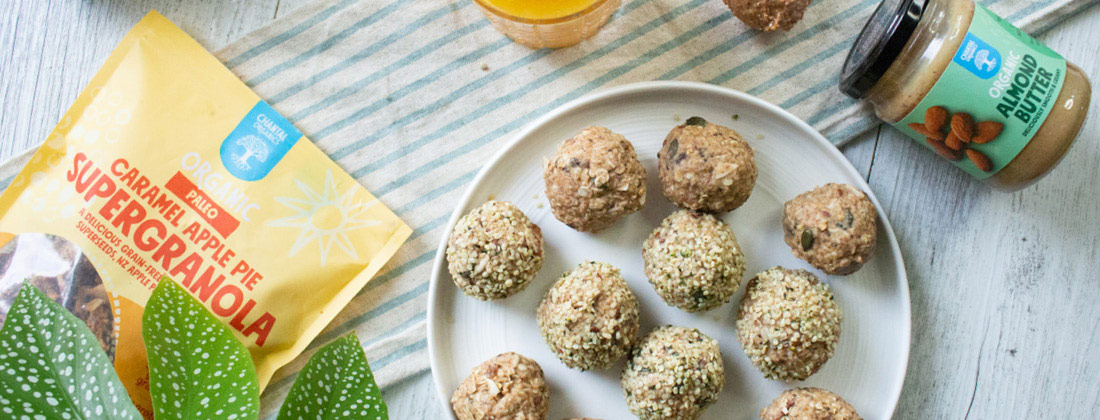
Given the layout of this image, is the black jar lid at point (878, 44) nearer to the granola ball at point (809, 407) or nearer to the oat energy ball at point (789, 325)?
the oat energy ball at point (789, 325)

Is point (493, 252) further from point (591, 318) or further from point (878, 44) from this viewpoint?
point (878, 44)

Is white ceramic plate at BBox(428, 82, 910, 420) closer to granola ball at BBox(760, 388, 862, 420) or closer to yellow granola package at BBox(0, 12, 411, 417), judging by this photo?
granola ball at BBox(760, 388, 862, 420)

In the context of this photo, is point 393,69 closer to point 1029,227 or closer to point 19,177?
point 19,177

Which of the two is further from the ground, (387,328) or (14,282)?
(14,282)

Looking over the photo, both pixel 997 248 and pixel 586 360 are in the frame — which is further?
pixel 997 248

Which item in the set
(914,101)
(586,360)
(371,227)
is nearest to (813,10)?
(914,101)

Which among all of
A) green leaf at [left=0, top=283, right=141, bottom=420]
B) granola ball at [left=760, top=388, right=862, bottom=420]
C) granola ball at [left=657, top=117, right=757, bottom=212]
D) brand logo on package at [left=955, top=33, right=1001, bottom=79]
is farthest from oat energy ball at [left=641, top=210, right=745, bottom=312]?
green leaf at [left=0, top=283, right=141, bottom=420]

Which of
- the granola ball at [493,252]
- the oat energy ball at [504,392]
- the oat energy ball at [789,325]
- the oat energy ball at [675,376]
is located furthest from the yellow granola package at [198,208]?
the oat energy ball at [789,325]
